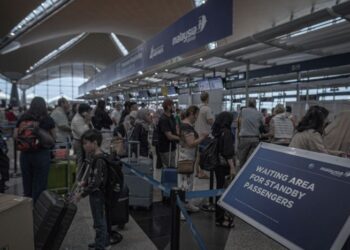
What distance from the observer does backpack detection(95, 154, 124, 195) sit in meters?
2.62

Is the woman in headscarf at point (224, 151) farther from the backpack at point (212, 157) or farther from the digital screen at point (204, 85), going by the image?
the digital screen at point (204, 85)

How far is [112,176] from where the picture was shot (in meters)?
2.65

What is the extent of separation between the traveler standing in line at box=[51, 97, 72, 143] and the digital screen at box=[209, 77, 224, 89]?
173 inches

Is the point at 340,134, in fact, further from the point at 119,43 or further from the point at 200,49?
the point at 119,43

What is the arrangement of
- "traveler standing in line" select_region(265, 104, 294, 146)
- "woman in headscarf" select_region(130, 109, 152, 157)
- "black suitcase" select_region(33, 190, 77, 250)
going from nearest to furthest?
"black suitcase" select_region(33, 190, 77, 250)
"woman in headscarf" select_region(130, 109, 152, 157)
"traveler standing in line" select_region(265, 104, 294, 146)

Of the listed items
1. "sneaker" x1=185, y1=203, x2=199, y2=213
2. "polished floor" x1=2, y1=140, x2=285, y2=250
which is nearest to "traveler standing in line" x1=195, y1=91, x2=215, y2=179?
"sneaker" x1=185, y1=203, x2=199, y2=213

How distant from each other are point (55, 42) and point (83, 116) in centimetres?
2646

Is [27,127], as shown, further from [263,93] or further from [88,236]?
[263,93]

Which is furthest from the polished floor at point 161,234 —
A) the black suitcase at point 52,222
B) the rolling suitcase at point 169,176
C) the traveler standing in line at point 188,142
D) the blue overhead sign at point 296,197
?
the blue overhead sign at point 296,197

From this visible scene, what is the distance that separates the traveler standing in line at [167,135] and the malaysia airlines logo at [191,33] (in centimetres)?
111

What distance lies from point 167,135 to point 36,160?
1.73 metres

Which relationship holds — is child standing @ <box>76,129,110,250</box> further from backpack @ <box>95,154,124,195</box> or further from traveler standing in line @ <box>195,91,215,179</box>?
traveler standing in line @ <box>195,91,215,179</box>

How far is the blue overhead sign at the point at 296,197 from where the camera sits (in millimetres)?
1181

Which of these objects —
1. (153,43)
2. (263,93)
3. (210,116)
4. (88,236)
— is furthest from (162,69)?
(88,236)
